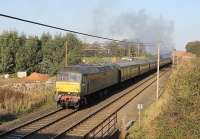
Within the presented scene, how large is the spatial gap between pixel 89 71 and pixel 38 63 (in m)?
53.6

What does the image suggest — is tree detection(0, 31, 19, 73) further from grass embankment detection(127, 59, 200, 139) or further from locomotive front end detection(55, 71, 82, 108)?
grass embankment detection(127, 59, 200, 139)

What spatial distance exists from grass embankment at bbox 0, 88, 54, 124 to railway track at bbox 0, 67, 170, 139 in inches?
95.4

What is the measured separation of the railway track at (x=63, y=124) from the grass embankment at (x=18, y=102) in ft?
7.95

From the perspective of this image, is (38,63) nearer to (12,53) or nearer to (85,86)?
(12,53)

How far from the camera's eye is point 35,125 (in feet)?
78.1

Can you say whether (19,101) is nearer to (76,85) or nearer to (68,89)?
(68,89)

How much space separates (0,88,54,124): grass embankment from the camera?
1119 inches

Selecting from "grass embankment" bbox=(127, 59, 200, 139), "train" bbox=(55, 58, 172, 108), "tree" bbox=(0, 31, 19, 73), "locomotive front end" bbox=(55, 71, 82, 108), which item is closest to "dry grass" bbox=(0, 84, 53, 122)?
"locomotive front end" bbox=(55, 71, 82, 108)

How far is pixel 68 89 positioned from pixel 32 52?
52.8 meters

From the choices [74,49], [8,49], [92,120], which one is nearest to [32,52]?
[8,49]

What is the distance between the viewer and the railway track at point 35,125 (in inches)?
829

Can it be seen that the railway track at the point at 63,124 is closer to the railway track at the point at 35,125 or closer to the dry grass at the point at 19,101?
the railway track at the point at 35,125

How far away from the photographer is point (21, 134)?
21.4 m

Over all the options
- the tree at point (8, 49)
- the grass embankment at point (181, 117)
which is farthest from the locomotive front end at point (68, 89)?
the tree at point (8, 49)
